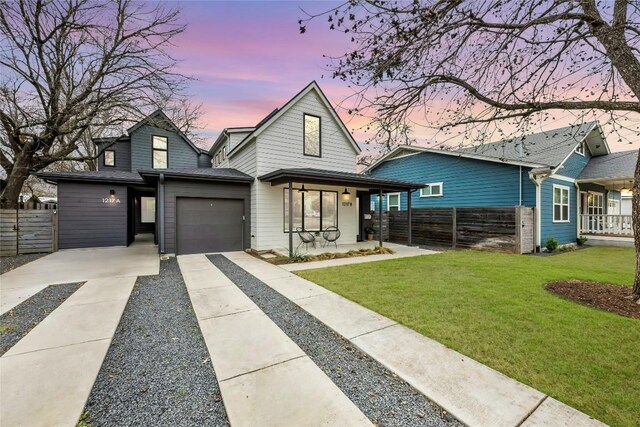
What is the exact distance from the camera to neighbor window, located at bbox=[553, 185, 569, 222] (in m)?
12.1

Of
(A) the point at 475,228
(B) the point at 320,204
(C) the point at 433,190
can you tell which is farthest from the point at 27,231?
(C) the point at 433,190

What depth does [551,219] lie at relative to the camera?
11.8m

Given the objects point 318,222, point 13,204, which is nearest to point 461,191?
point 318,222

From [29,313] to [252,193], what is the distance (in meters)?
7.00

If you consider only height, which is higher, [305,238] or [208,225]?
[208,225]

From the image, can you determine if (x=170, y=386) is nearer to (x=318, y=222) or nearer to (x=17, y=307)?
(x=17, y=307)

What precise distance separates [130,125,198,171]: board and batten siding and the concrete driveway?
6.30 meters

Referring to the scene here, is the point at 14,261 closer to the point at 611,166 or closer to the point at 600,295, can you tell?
the point at 600,295

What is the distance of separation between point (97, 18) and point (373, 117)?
11323 millimetres

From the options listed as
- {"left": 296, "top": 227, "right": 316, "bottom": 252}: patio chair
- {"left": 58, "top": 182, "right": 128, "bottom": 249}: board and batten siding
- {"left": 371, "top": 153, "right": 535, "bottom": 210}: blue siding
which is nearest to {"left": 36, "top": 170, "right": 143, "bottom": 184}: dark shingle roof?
{"left": 58, "top": 182, "right": 128, "bottom": 249}: board and batten siding

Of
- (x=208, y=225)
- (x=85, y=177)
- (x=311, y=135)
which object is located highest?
(x=311, y=135)

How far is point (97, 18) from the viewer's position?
369 inches

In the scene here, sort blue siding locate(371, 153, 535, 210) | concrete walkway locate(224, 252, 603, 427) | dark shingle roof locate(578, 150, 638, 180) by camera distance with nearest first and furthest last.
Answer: concrete walkway locate(224, 252, 603, 427)
blue siding locate(371, 153, 535, 210)
dark shingle roof locate(578, 150, 638, 180)

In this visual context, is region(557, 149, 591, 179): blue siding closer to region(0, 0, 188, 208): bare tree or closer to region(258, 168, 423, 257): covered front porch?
region(258, 168, 423, 257): covered front porch
